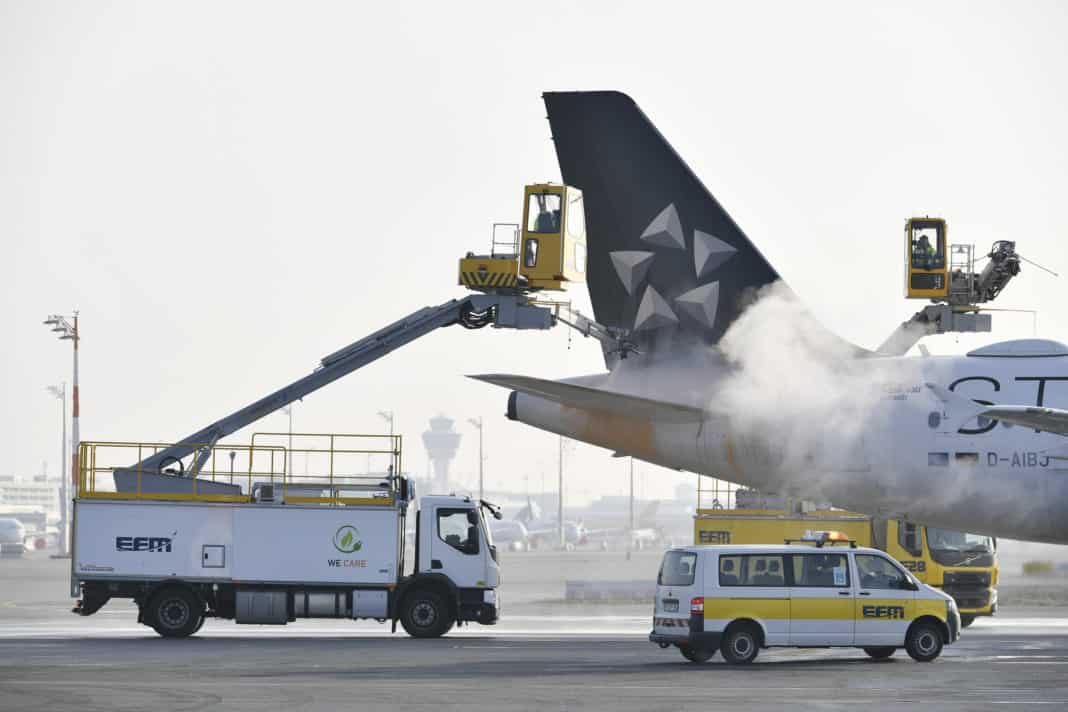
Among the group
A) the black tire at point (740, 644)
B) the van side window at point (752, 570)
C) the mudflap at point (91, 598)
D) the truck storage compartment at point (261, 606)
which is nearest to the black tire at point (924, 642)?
the van side window at point (752, 570)

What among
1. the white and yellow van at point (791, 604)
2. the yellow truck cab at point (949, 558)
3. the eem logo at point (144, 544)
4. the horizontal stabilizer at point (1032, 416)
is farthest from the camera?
the yellow truck cab at point (949, 558)

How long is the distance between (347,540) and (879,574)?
43.4 feet

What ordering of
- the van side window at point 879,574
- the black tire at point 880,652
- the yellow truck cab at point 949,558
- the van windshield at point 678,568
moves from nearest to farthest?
the van windshield at point 678,568, the van side window at point 879,574, the black tire at point 880,652, the yellow truck cab at point 949,558

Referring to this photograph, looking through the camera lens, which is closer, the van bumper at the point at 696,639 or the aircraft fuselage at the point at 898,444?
the van bumper at the point at 696,639

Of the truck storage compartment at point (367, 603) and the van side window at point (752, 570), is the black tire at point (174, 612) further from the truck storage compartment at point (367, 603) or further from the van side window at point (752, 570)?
the van side window at point (752, 570)

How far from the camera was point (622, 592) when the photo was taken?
186 feet

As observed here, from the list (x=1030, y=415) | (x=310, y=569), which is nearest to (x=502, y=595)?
(x=310, y=569)

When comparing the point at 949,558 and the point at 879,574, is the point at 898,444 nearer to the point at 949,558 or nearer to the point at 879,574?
the point at 879,574

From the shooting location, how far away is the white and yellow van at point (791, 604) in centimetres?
2892

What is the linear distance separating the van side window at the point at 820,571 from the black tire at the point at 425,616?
10447 millimetres

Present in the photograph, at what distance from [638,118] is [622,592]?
25.7 meters

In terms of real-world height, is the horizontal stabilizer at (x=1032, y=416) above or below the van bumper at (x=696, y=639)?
above

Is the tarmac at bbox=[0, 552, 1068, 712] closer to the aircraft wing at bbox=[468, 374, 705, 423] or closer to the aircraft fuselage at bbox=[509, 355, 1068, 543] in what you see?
the aircraft fuselage at bbox=[509, 355, 1068, 543]

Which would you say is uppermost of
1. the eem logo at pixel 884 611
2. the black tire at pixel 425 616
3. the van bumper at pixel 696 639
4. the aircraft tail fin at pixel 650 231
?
the aircraft tail fin at pixel 650 231
